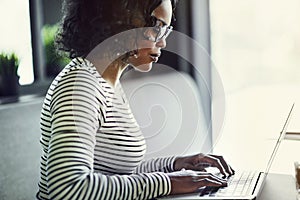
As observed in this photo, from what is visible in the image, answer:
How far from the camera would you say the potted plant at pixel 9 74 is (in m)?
1.28

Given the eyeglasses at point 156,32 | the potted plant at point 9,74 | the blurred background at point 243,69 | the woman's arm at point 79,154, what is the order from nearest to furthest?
1. the woman's arm at point 79,154
2. the eyeglasses at point 156,32
3. the potted plant at point 9,74
4. the blurred background at point 243,69

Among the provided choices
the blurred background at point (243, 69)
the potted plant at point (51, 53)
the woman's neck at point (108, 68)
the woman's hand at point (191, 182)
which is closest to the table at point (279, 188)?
the woman's hand at point (191, 182)

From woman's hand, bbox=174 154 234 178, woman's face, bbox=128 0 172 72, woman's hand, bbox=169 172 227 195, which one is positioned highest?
woman's face, bbox=128 0 172 72

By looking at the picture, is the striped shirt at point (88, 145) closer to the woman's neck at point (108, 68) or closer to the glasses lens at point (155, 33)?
the woman's neck at point (108, 68)

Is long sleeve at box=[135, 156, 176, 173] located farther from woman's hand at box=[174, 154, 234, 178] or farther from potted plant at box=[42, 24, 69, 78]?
potted plant at box=[42, 24, 69, 78]

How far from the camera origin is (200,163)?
1.23m

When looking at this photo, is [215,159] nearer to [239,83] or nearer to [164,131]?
[164,131]

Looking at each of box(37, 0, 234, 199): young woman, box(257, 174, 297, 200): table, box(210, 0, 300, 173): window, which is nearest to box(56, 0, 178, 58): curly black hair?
box(37, 0, 234, 199): young woman

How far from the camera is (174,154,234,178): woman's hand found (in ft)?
4.00

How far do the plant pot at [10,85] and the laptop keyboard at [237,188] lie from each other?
600 mm

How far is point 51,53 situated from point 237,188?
0.66 m

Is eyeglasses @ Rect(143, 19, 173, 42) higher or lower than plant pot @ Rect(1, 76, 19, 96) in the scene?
higher

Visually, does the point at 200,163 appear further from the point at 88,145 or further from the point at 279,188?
the point at 88,145

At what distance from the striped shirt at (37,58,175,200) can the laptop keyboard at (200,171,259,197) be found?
0.11m
